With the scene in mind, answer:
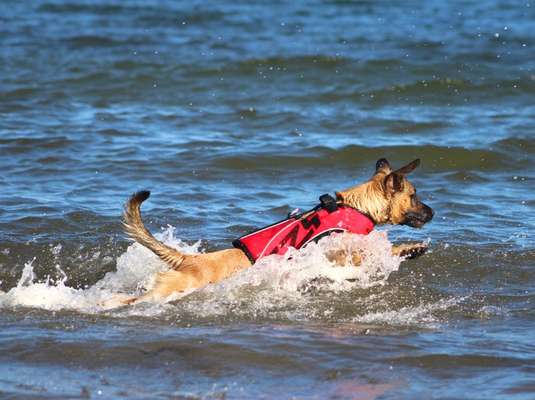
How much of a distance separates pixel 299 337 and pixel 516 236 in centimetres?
386

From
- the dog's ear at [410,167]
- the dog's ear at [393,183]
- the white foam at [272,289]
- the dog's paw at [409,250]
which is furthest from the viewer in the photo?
the dog's paw at [409,250]

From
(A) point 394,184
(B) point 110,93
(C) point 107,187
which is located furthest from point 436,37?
(A) point 394,184

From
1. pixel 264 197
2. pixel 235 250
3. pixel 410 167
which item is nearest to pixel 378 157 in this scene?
pixel 264 197

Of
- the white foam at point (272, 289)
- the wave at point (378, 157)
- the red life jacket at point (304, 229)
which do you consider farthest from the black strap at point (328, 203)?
the wave at point (378, 157)

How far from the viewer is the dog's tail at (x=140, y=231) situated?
24.6ft

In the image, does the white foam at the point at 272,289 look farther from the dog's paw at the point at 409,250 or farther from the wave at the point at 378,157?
the wave at the point at 378,157

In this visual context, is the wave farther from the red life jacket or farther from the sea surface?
the red life jacket

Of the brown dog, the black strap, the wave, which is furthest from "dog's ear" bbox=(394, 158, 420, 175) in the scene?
the wave

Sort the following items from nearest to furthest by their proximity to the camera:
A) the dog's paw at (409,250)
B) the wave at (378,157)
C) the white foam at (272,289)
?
the white foam at (272,289)
the dog's paw at (409,250)
the wave at (378,157)

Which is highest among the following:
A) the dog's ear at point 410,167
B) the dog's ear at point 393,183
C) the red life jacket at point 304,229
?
the dog's ear at point 410,167

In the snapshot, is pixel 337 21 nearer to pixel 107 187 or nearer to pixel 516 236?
pixel 107 187

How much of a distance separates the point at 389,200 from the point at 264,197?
3.34 metres

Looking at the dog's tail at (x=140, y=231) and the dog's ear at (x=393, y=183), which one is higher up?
the dog's ear at (x=393, y=183)

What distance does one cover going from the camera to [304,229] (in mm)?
8211
